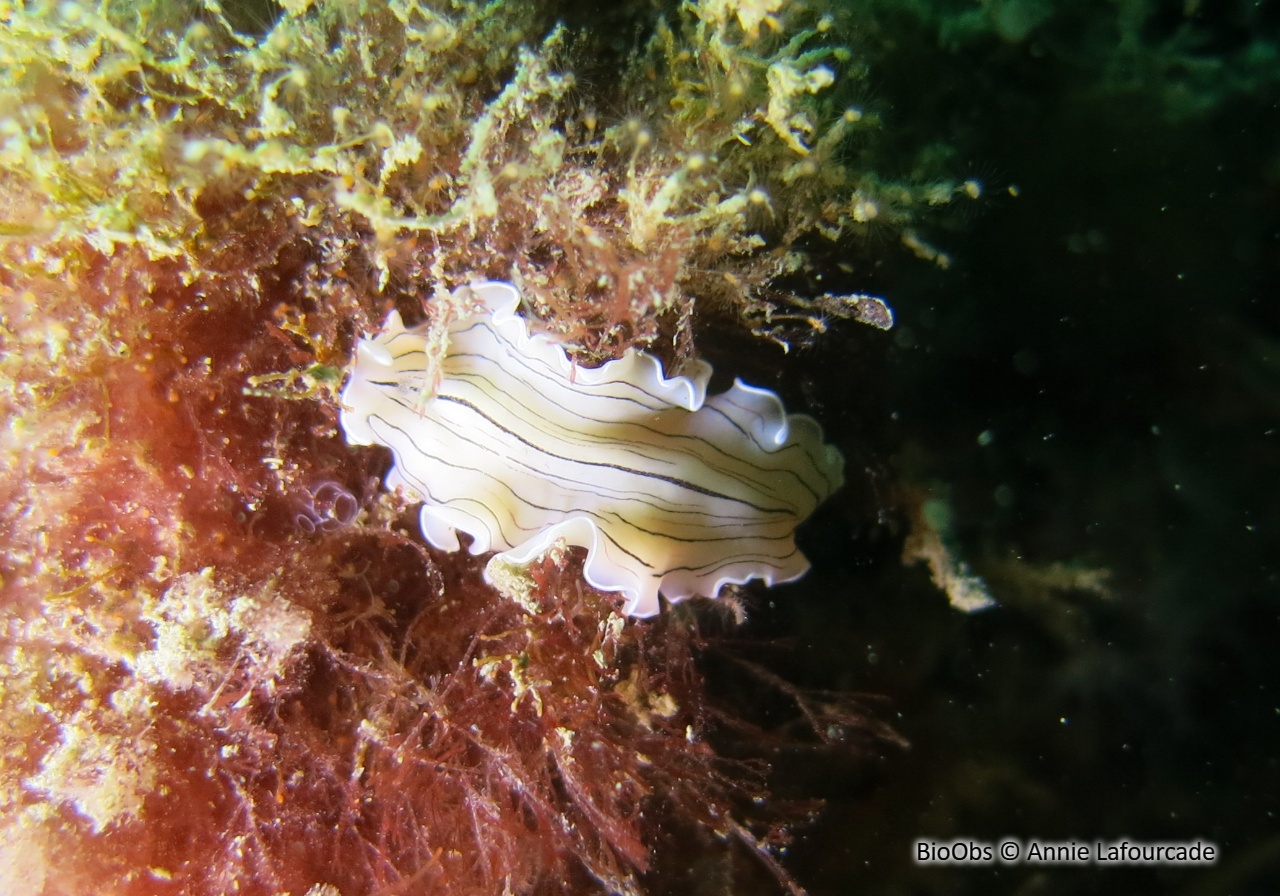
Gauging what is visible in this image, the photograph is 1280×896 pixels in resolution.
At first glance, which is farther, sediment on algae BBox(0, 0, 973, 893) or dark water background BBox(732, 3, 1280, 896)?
dark water background BBox(732, 3, 1280, 896)

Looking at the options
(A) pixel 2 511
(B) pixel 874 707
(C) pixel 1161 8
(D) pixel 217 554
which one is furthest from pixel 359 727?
(C) pixel 1161 8

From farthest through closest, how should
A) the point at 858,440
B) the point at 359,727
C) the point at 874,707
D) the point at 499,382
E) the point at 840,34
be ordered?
the point at 874,707 < the point at 858,440 < the point at 359,727 < the point at 499,382 < the point at 840,34

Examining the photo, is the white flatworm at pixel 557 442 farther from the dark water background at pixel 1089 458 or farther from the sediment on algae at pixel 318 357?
the dark water background at pixel 1089 458

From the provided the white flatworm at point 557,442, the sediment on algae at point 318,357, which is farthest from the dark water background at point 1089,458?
the white flatworm at point 557,442

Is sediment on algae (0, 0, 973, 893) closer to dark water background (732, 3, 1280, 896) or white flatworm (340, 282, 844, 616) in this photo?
white flatworm (340, 282, 844, 616)

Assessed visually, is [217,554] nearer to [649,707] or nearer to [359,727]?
[359,727]

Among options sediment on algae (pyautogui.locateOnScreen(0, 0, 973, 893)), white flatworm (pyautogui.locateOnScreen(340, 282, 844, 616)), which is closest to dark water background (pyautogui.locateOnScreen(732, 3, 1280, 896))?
sediment on algae (pyautogui.locateOnScreen(0, 0, 973, 893))
